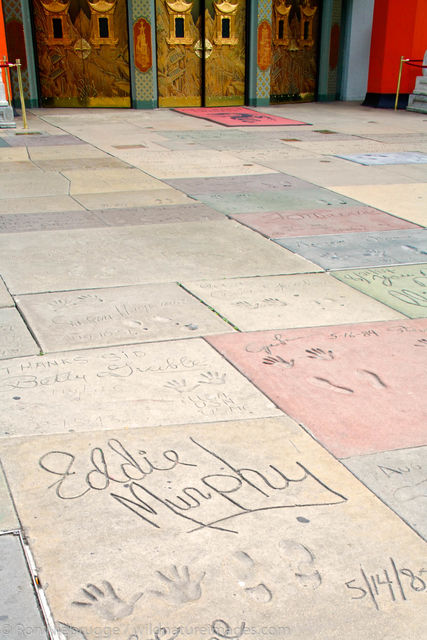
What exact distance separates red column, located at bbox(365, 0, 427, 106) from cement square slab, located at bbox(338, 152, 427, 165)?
7784mm

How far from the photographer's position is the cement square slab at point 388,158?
35.6 ft

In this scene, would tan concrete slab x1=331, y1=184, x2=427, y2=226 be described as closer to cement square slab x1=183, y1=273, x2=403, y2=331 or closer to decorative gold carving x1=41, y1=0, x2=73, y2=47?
cement square slab x1=183, y1=273, x2=403, y2=331

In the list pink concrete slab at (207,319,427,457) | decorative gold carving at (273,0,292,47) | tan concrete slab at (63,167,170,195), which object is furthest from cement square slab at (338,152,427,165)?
decorative gold carving at (273,0,292,47)

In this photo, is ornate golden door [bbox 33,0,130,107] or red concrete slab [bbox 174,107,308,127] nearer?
red concrete slab [bbox 174,107,308,127]

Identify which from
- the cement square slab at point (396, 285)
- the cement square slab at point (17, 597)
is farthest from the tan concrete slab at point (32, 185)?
the cement square slab at point (17, 597)

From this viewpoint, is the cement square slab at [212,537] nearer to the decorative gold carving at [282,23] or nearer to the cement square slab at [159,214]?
the cement square slab at [159,214]

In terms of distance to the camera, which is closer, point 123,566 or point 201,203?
point 123,566

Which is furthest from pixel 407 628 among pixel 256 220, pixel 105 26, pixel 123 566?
pixel 105 26

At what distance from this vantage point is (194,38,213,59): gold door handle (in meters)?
18.2

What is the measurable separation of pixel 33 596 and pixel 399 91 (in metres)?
18.7

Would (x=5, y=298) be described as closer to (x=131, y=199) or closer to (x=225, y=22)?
(x=131, y=199)

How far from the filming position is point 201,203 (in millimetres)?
8070

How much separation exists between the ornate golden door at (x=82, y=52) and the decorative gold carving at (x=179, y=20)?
3.72ft

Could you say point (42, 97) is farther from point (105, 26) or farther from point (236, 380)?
point (236, 380)
